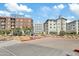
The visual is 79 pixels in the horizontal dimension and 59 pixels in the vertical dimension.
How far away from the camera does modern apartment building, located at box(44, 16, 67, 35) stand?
4.20 meters

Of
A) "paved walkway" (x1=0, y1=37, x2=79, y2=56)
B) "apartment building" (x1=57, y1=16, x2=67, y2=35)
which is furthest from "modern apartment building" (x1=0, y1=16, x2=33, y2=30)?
"apartment building" (x1=57, y1=16, x2=67, y2=35)

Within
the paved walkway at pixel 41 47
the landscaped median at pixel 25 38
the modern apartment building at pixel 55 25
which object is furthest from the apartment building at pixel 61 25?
the landscaped median at pixel 25 38

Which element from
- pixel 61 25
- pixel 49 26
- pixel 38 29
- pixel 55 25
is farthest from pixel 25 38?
pixel 61 25

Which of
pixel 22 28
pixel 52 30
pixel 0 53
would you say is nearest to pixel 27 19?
pixel 22 28

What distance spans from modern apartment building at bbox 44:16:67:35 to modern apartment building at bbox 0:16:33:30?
312 millimetres

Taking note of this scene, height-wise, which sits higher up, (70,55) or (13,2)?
(13,2)

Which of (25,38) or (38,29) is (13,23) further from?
(38,29)

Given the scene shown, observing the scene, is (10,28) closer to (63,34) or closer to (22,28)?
(22,28)

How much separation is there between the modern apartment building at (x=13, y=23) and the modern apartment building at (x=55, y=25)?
0.31m

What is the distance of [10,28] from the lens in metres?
4.19

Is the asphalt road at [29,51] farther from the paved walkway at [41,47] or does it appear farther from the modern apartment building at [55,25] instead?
the modern apartment building at [55,25]

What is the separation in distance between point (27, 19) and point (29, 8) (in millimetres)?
231

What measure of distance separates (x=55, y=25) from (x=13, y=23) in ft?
2.67

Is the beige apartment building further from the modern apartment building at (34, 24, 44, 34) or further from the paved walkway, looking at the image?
the paved walkway
